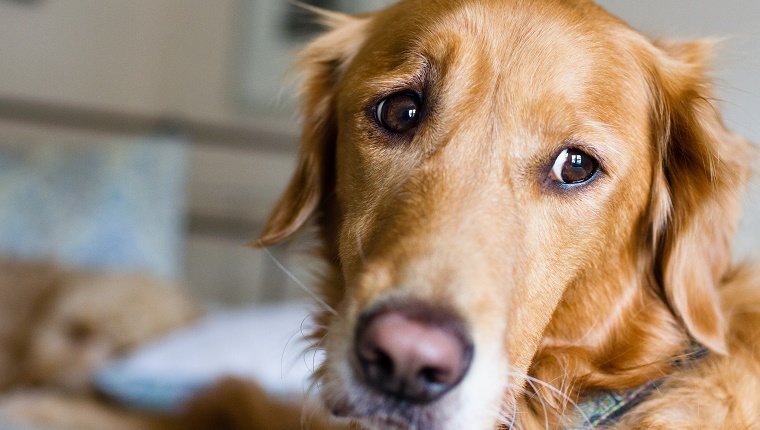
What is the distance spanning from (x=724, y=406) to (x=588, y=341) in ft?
0.79

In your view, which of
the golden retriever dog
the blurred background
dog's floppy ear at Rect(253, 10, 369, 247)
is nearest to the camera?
dog's floppy ear at Rect(253, 10, 369, 247)

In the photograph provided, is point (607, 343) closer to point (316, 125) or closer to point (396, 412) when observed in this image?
point (396, 412)

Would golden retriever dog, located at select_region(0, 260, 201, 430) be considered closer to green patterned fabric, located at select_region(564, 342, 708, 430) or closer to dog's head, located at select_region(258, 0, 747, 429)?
dog's head, located at select_region(258, 0, 747, 429)

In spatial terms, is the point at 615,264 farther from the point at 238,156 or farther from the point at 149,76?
the point at 149,76

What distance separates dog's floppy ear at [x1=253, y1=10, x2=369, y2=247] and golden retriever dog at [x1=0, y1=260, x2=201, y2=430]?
145cm

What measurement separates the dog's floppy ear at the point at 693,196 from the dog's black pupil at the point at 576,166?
0.62 feet

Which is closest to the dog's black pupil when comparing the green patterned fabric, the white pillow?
the green patterned fabric

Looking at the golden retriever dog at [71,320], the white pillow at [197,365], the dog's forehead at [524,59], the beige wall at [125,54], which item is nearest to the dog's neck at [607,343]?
the dog's forehead at [524,59]

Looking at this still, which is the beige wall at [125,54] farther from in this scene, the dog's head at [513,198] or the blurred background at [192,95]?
the dog's head at [513,198]

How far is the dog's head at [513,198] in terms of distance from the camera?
1050 millimetres

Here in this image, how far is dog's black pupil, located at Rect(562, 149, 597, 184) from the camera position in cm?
127

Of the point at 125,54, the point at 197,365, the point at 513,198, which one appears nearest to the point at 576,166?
the point at 513,198

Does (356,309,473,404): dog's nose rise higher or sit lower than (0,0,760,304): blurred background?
higher

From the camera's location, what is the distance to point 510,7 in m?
1.35
